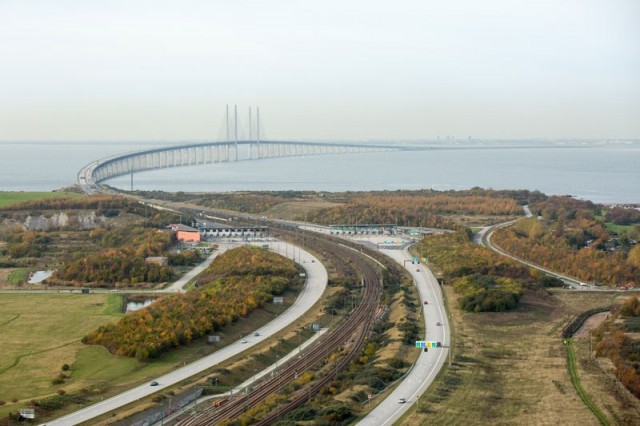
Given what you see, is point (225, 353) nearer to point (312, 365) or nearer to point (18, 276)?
point (312, 365)

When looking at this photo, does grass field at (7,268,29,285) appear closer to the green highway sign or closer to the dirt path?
the green highway sign

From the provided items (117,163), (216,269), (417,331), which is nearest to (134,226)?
(216,269)

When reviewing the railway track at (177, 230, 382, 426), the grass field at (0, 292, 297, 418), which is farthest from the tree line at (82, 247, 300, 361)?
the railway track at (177, 230, 382, 426)

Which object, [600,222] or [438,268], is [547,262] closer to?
[438,268]

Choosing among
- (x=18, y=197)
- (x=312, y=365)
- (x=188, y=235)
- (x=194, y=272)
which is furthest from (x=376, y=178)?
(x=312, y=365)

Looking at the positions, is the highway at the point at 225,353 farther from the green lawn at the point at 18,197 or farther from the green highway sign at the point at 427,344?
the green lawn at the point at 18,197
